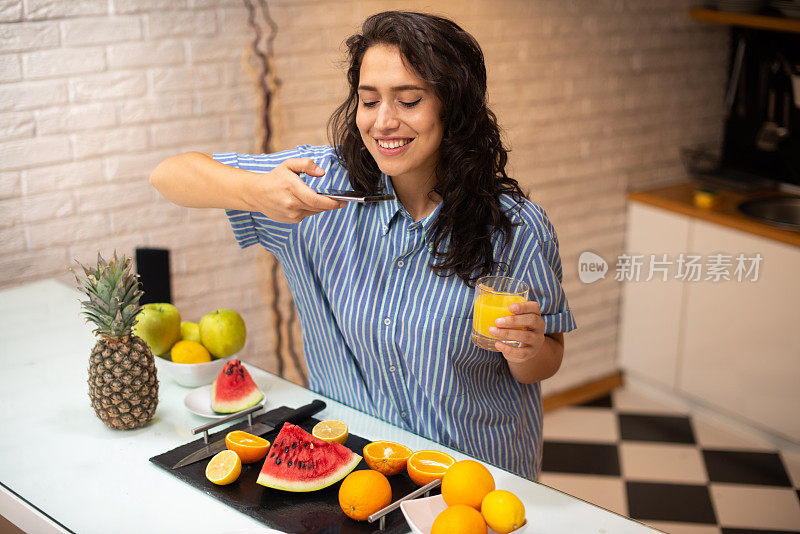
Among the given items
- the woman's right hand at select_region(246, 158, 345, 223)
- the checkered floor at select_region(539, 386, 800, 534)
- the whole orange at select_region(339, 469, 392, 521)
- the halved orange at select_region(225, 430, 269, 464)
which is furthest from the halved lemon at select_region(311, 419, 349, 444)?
the checkered floor at select_region(539, 386, 800, 534)

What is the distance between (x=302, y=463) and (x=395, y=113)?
0.72m

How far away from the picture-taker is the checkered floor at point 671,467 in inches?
126

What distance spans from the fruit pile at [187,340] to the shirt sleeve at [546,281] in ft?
2.21

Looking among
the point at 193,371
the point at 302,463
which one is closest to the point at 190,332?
the point at 193,371

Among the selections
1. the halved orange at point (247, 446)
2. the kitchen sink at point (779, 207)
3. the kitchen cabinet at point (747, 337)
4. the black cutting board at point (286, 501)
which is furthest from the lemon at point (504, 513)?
the kitchen sink at point (779, 207)

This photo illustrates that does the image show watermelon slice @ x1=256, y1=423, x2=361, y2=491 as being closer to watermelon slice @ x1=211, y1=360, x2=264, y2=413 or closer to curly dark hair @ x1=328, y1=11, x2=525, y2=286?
watermelon slice @ x1=211, y1=360, x2=264, y2=413

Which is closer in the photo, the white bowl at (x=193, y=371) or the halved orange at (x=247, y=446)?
the halved orange at (x=247, y=446)

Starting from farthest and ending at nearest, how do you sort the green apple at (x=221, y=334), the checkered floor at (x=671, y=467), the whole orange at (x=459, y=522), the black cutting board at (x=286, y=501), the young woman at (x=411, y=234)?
the checkered floor at (x=671, y=467) < the green apple at (x=221, y=334) < the young woman at (x=411, y=234) < the black cutting board at (x=286, y=501) < the whole orange at (x=459, y=522)

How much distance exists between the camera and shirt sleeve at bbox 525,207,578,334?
1.80m

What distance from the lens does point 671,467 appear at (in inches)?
139

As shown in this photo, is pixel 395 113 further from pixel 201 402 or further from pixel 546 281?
pixel 201 402

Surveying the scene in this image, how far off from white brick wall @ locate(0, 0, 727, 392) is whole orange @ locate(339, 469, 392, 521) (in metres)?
1.65

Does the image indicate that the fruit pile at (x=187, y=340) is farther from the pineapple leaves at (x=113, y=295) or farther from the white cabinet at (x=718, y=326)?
the white cabinet at (x=718, y=326)

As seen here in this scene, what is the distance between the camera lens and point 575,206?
3.88m
